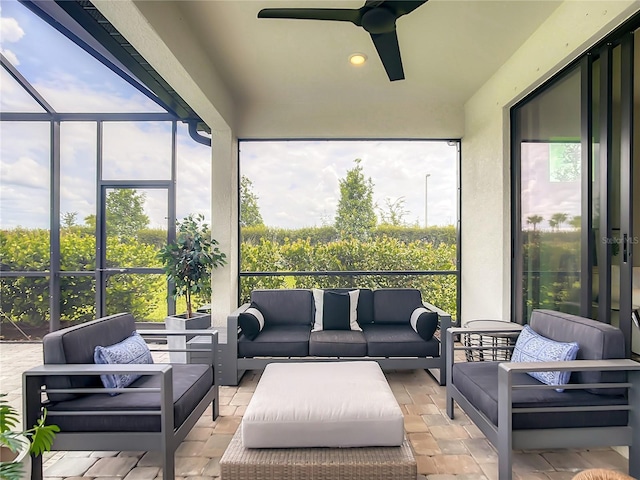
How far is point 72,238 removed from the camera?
4930 mm

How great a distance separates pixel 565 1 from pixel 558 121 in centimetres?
87

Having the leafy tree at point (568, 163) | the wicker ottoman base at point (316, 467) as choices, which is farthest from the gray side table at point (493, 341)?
the wicker ottoman base at point (316, 467)

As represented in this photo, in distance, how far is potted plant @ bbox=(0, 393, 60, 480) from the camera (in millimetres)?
1450

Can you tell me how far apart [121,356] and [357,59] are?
3167 millimetres

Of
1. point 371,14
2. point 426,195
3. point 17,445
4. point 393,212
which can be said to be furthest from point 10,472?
point 426,195

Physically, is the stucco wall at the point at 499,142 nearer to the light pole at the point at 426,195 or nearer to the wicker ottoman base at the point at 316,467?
the light pole at the point at 426,195

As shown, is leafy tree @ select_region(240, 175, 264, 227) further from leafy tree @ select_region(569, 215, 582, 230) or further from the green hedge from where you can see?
leafy tree @ select_region(569, 215, 582, 230)

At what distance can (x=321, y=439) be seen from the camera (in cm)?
186

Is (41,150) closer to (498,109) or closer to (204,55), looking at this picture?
(204,55)

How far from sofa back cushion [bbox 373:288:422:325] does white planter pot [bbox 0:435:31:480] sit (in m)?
2.99

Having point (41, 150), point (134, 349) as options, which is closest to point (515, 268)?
point (134, 349)

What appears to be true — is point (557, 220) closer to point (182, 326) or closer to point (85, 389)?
point (85, 389)

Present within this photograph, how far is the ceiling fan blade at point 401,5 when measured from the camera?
2043 mm

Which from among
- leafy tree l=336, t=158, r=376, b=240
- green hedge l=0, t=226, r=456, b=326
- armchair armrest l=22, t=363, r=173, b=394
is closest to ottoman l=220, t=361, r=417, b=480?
armchair armrest l=22, t=363, r=173, b=394
